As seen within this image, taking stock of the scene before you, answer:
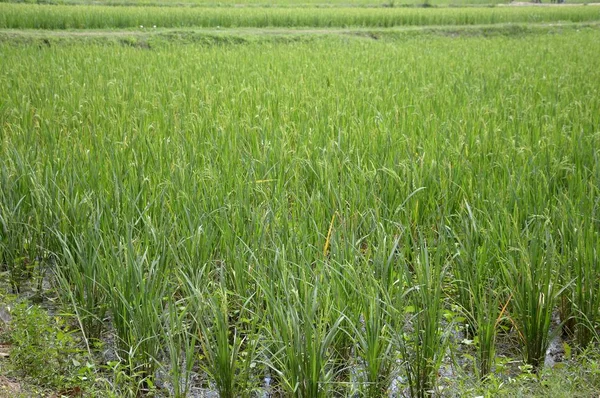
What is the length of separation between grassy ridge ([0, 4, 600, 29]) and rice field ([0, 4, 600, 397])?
677cm

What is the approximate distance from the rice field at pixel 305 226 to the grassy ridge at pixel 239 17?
6.77 m

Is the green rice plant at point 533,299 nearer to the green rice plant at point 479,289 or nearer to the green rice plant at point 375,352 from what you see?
the green rice plant at point 479,289

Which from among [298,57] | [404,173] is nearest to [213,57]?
[298,57]

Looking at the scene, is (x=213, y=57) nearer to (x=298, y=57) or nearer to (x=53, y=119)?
(x=298, y=57)

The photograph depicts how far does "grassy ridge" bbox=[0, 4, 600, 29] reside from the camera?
532 inches

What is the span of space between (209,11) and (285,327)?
15080mm

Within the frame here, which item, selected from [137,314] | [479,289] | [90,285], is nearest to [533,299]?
[479,289]

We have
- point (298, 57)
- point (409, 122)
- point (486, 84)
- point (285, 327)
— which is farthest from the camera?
point (298, 57)

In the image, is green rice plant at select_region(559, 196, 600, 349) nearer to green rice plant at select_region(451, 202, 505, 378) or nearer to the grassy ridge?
green rice plant at select_region(451, 202, 505, 378)

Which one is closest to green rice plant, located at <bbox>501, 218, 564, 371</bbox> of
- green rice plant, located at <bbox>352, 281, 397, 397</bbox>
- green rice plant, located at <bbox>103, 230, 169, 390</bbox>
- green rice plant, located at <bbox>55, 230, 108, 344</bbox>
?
green rice plant, located at <bbox>352, 281, 397, 397</bbox>

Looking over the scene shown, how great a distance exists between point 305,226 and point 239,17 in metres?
13.9

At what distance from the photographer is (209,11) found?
16312mm

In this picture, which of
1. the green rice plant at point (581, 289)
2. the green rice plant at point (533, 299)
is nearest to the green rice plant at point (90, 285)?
the green rice plant at point (533, 299)

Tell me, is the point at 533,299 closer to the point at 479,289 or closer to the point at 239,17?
the point at 479,289
